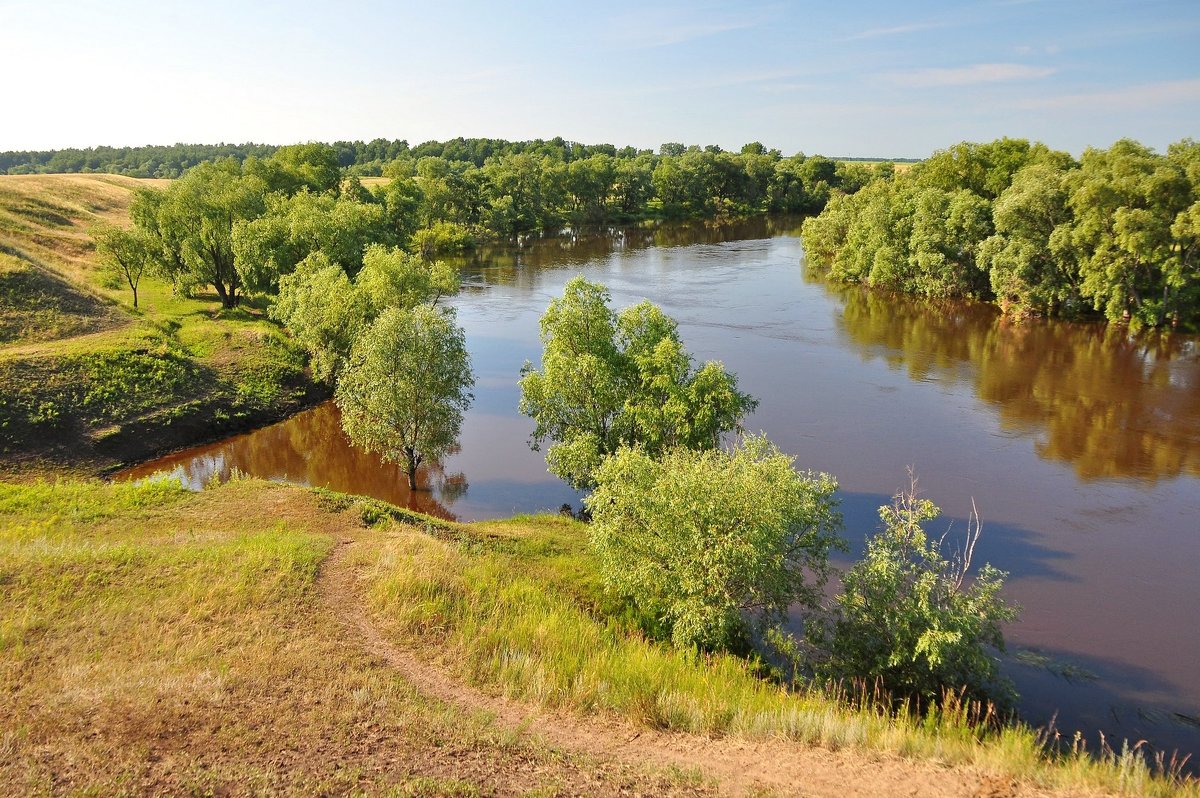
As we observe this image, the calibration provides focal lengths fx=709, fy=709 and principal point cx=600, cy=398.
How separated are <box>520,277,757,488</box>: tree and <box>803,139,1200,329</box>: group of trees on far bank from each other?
37225 mm

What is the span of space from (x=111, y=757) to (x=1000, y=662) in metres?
19.0

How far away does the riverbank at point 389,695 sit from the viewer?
1072 cm

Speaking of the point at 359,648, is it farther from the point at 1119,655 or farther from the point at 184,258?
the point at 184,258

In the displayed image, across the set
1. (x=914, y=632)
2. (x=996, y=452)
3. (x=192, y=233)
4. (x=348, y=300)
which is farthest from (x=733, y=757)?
(x=192, y=233)

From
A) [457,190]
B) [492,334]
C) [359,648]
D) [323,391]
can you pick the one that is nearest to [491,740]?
[359,648]

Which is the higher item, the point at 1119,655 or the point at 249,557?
the point at 249,557

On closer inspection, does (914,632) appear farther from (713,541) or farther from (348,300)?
(348,300)

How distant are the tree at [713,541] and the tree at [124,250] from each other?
1636 inches

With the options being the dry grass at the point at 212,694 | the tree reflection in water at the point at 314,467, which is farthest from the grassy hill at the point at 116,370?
the dry grass at the point at 212,694

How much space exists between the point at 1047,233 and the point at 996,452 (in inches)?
1220

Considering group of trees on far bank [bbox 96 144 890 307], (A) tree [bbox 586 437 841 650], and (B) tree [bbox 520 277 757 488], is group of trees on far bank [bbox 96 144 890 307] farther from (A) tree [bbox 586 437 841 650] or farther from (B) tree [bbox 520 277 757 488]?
(A) tree [bbox 586 437 841 650]

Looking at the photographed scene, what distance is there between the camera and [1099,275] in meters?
48.4

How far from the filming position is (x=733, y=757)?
38.5ft

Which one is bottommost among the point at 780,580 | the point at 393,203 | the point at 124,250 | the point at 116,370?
the point at 780,580
